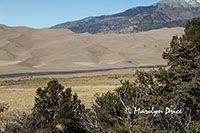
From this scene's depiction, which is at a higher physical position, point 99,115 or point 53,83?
point 53,83

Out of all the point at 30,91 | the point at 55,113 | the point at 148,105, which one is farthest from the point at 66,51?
the point at 148,105

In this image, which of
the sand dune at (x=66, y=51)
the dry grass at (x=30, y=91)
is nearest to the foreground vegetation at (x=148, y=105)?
the dry grass at (x=30, y=91)

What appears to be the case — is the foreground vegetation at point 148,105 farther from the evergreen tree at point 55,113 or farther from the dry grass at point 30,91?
the dry grass at point 30,91

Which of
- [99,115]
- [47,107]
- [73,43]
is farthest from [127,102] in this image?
[73,43]

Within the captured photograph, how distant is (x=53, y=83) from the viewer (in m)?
13.8

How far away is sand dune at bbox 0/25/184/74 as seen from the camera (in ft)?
327

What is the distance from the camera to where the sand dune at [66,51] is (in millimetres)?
99625

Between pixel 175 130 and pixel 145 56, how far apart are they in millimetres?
113438

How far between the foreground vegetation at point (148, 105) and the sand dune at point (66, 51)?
70.1 meters

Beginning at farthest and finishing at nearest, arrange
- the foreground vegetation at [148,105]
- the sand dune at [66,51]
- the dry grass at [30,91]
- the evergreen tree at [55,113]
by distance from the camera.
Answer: the sand dune at [66,51]
the dry grass at [30,91]
the evergreen tree at [55,113]
the foreground vegetation at [148,105]

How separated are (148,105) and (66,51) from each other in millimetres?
114319

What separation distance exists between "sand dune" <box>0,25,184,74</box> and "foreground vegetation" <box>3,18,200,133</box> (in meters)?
70.1

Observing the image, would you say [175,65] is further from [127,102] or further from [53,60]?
[53,60]

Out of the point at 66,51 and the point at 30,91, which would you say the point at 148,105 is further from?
the point at 66,51
